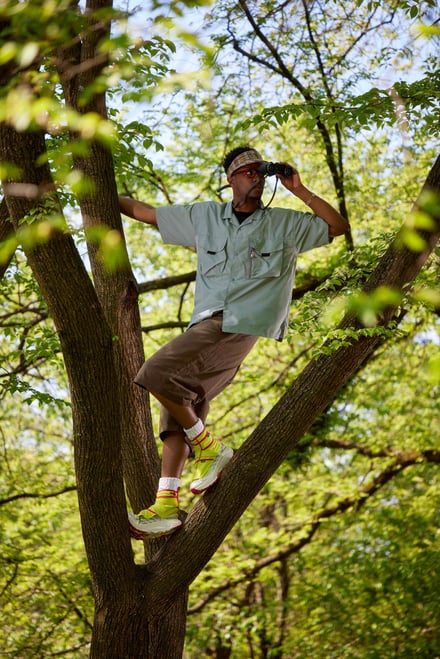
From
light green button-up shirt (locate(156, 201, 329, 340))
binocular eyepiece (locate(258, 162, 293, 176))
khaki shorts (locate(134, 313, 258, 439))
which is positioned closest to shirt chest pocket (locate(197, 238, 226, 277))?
light green button-up shirt (locate(156, 201, 329, 340))

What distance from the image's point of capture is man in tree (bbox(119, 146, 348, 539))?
3.49 metres

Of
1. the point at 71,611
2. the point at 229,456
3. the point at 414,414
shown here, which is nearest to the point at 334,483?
the point at 414,414

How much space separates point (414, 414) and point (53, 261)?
8904 mm

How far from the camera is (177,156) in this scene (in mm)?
10352

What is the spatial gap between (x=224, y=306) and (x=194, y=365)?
0.31 meters

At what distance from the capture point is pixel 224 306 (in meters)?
3.59

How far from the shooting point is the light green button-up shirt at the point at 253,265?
11.7ft

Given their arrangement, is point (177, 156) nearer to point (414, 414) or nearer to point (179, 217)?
point (414, 414)

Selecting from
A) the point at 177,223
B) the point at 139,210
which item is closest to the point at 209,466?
the point at 177,223

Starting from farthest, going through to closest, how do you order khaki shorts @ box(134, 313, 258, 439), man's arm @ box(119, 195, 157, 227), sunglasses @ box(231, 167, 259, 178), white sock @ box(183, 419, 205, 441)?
1. man's arm @ box(119, 195, 157, 227)
2. sunglasses @ box(231, 167, 259, 178)
3. white sock @ box(183, 419, 205, 441)
4. khaki shorts @ box(134, 313, 258, 439)

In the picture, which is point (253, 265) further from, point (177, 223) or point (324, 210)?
point (177, 223)

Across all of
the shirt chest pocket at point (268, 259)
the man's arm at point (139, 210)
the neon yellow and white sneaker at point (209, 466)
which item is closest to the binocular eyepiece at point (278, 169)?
the shirt chest pocket at point (268, 259)

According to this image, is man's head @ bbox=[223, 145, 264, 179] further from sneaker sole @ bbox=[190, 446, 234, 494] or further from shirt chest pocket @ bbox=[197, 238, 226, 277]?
sneaker sole @ bbox=[190, 446, 234, 494]

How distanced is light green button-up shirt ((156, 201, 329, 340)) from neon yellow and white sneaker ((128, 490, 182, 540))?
840 millimetres
